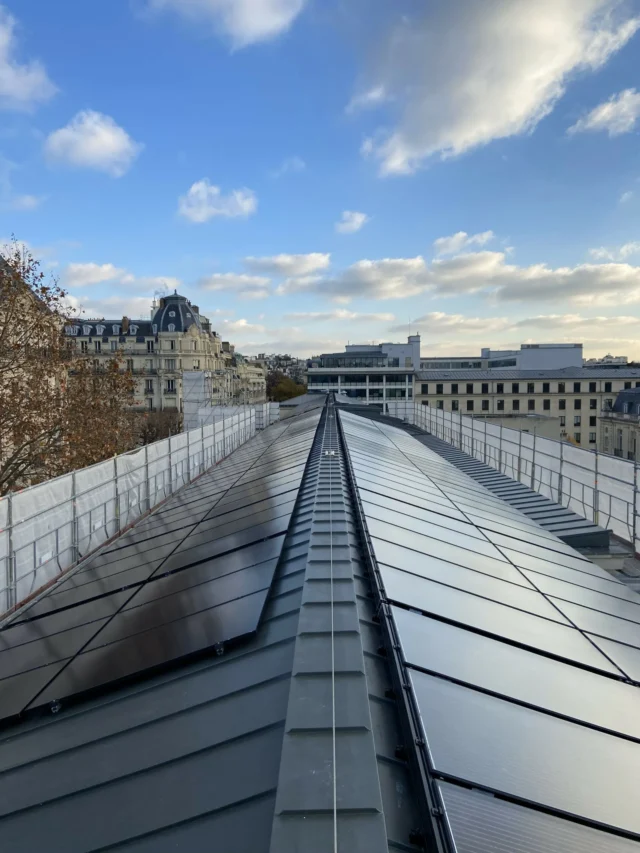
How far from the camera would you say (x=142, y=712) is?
3.79 m

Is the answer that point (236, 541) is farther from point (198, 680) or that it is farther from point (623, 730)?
point (623, 730)

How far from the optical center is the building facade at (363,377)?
83938 millimetres

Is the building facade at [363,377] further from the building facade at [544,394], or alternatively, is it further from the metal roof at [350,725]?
the metal roof at [350,725]

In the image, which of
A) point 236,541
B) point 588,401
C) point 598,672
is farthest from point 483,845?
point 588,401

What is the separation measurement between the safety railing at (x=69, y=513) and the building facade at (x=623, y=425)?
5631cm

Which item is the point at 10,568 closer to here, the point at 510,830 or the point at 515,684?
the point at 515,684

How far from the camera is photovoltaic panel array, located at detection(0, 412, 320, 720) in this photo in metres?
4.54

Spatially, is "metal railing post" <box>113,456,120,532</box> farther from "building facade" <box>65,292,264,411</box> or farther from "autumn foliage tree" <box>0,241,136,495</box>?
"building facade" <box>65,292,264,411</box>

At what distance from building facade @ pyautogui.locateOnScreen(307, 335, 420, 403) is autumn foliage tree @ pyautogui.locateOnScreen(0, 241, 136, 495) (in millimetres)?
58639

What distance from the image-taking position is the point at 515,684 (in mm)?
4031

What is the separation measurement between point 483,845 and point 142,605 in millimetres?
4290

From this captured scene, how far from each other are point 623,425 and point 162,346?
197 feet

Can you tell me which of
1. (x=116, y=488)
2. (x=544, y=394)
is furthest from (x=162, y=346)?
(x=116, y=488)

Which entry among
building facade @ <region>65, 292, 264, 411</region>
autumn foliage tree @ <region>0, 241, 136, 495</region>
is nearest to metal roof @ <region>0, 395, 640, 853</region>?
autumn foliage tree @ <region>0, 241, 136, 495</region>
